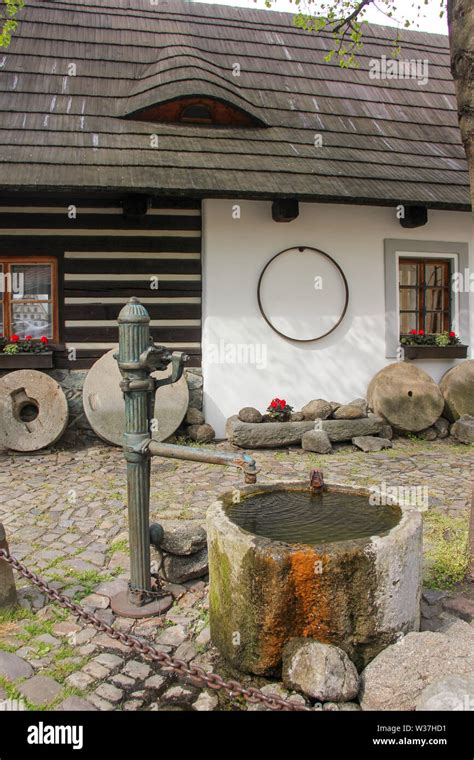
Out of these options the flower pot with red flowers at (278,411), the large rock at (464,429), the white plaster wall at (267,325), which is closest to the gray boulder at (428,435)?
the large rock at (464,429)

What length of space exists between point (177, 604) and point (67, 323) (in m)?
4.43

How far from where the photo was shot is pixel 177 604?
9.49 ft

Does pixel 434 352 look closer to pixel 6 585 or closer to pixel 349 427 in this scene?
pixel 349 427

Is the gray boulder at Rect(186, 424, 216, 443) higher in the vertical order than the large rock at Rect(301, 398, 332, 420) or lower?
lower

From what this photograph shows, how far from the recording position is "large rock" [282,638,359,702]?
2.03 m

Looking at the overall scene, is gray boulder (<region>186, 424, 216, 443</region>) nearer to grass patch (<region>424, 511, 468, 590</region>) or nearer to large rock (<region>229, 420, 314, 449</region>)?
large rock (<region>229, 420, 314, 449</region>)

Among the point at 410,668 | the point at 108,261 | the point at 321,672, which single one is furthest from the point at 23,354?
the point at 410,668

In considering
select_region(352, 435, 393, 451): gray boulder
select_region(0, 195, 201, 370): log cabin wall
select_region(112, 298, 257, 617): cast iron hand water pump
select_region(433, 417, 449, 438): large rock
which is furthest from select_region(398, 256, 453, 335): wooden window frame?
select_region(112, 298, 257, 617): cast iron hand water pump

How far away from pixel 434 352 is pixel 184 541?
17.1ft

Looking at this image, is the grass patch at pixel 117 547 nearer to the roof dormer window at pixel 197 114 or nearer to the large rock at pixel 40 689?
the large rock at pixel 40 689

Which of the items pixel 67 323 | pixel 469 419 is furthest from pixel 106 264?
pixel 469 419

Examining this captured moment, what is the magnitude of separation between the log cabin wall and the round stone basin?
4640 mm

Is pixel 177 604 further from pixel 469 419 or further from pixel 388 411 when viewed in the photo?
pixel 469 419

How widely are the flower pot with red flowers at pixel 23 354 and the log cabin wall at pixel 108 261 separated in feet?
0.68
